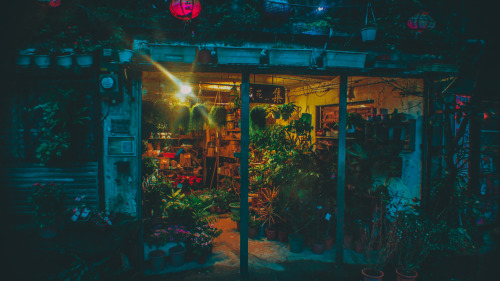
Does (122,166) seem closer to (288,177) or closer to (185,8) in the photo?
(185,8)

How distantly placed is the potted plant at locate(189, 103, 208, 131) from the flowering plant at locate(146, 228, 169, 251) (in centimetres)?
245

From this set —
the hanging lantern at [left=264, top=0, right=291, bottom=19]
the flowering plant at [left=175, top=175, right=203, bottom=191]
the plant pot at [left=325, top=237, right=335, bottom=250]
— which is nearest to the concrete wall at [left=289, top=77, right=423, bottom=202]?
the plant pot at [left=325, top=237, right=335, bottom=250]

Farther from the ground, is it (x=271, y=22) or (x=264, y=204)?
(x=271, y=22)

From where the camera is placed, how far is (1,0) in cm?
502

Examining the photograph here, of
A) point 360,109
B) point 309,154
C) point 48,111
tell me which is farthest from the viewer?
point 360,109

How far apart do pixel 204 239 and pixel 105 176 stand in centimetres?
245

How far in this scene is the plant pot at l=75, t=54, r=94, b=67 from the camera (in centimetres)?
481

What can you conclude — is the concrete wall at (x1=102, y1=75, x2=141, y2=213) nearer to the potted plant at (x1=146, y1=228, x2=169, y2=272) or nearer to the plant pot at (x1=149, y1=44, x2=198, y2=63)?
the potted plant at (x1=146, y1=228, x2=169, y2=272)

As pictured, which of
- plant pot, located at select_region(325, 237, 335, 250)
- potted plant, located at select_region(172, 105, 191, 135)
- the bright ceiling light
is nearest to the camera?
potted plant, located at select_region(172, 105, 191, 135)

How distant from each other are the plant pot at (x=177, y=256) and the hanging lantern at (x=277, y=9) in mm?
5465

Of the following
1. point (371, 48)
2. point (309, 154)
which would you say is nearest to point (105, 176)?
point (309, 154)

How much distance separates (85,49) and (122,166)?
7.79 ft

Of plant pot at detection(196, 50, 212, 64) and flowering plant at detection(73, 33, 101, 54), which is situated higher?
flowering plant at detection(73, 33, 101, 54)

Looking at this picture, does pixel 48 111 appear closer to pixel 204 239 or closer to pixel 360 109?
pixel 204 239
